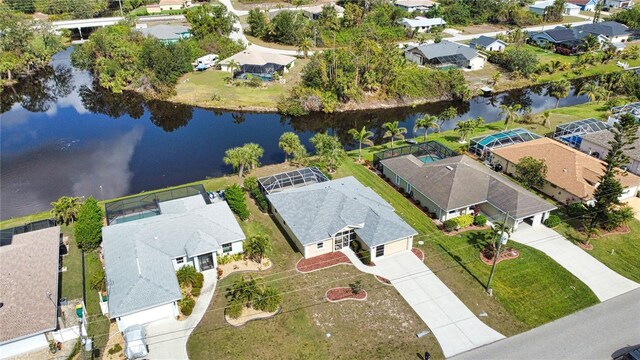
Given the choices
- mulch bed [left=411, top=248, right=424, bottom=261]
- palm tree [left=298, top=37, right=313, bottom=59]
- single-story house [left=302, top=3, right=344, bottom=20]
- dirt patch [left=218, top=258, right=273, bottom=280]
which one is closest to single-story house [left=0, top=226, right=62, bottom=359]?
dirt patch [left=218, top=258, right=273, bottom=280]

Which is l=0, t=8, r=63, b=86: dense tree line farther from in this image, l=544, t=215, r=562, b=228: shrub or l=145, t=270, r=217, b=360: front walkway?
l=544, t=215, r=562, b=228: shrub

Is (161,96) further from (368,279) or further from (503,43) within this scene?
(503,43)

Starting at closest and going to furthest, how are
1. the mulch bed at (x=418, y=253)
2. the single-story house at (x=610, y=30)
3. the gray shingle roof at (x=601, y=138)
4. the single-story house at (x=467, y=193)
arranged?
the mulch bed at (x=418, y=253)
the single-story house at (x=467, y=193)
the gray shingle roof at (x=601, y=138)
the single-story house at (x=610, y=30)

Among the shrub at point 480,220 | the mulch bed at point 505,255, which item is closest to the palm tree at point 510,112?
the shrub at point 480,220

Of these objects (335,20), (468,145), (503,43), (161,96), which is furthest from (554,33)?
(161,96)

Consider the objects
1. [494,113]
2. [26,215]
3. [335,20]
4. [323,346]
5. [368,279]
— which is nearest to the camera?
[323,346]

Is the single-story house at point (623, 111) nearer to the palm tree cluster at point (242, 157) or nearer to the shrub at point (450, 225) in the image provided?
the shrub at point (450, 225)
